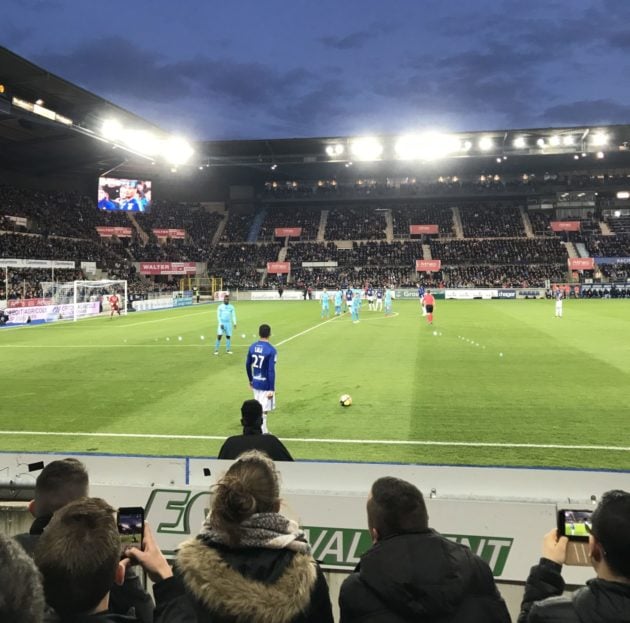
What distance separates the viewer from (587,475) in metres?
5.21

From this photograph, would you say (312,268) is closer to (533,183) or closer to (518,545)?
(533,183)

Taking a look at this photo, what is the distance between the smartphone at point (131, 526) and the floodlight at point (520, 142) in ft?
198

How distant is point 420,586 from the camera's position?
2570mm

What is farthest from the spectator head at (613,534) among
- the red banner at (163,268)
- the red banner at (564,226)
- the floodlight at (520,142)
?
the red banner at (564,226)

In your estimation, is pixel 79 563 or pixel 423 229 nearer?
pixel 79 563

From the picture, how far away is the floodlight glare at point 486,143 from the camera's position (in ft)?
183

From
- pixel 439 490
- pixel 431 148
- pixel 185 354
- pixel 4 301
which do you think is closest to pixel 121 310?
pixel 4 301

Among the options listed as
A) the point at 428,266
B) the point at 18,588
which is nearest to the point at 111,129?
the point at 428,266

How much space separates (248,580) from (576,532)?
5.37 ft

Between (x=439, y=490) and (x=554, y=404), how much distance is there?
8689 millimetres

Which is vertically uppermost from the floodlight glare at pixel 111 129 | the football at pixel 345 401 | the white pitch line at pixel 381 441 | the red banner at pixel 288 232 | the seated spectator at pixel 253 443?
the floodlight glare at pixel 111 129

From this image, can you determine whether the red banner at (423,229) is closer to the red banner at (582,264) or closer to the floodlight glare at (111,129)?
the red banner at (582,264)

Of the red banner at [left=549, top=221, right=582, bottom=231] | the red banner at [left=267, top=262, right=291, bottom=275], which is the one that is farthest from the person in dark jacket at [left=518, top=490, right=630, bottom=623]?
the red banner at [left=549, top=221, right=582, bottom=231]

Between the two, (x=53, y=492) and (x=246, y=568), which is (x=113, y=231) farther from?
(x=246, y=568)
